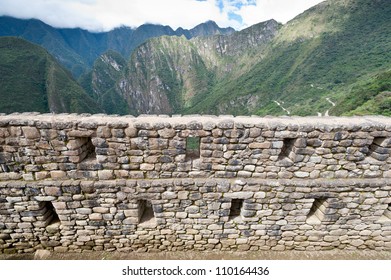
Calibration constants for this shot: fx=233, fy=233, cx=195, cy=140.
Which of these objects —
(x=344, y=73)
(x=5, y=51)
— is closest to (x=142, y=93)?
(x=5, y=51)

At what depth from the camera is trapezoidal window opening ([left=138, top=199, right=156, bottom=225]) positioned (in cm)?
467

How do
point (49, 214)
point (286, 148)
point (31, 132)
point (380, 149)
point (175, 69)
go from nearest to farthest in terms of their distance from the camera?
point (31, 132)
point (380, 149)
point (286, 148)
point (49, 214)
point (175, 69)

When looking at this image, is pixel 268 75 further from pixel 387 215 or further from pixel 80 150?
pixel 80 150

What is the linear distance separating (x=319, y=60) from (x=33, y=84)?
350 feet

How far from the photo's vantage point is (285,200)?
14.6ft

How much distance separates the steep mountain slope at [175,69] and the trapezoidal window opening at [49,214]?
516 feet

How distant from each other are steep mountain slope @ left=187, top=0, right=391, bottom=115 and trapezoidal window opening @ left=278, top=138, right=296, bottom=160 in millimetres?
52653

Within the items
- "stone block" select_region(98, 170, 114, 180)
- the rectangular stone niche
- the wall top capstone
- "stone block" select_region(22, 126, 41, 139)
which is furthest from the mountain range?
"stone block" select_region(22, 126, 41, 139)

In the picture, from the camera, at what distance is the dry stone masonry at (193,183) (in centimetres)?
390

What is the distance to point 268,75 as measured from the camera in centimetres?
10562

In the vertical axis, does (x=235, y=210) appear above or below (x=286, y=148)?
below

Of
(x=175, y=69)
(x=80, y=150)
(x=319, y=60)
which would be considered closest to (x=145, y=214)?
(x=80, y=150)

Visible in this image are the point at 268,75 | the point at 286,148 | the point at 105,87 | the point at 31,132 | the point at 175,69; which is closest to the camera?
the point at 31,132

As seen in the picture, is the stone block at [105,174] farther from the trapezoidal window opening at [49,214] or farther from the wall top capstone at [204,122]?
the trapezoidal window opening at [49,214]
